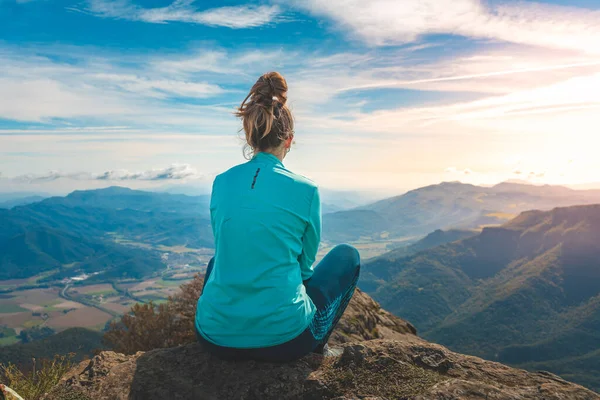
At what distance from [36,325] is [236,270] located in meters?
191

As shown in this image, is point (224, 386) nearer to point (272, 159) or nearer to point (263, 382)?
point (263, 382)

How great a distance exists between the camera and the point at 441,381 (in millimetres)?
4430

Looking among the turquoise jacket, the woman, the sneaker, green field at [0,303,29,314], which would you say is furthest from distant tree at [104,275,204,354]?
green field at [0,303,29,314]

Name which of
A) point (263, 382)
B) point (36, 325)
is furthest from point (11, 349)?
point (36, 325)

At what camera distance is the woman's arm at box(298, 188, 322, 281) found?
3.94 m

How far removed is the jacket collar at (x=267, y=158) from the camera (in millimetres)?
4020

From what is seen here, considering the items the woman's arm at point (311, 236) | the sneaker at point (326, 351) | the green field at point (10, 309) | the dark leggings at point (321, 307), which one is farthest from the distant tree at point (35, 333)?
the woman's arm at point (311, 236)

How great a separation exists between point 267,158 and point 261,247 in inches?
38.4

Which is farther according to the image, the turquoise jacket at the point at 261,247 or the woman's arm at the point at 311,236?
the woman's arm at the point at 311,236

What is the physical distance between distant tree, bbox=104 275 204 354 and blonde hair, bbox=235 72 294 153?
5739 mm

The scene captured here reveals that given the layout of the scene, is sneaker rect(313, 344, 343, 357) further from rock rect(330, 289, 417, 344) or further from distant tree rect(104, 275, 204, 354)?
distant tree rect(104, 275, 204, 354)

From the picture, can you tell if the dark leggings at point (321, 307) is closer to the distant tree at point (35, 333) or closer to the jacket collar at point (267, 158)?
the jacket collar at point (267, 158)

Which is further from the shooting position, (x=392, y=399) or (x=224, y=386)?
(x=224, y=386)

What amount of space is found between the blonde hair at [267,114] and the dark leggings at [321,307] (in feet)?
5.97
